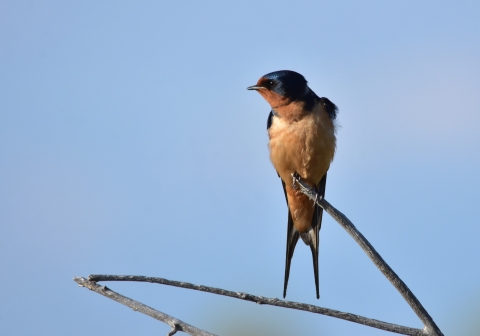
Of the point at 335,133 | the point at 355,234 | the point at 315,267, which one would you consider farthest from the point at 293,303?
the point at 335,133

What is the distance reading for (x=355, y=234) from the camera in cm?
152

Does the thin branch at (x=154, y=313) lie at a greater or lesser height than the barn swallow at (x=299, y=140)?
lesser

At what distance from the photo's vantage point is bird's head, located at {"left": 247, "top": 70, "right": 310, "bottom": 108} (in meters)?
3.33

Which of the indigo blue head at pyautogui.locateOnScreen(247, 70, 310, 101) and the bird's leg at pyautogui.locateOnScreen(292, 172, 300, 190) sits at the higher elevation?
the indigo blue head at pyautogui.locateOnScreen(247, 70, 310, 101)

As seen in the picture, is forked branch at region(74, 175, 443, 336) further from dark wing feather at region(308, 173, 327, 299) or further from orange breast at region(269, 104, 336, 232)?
orange breast at region(269, 104, 336, 232)

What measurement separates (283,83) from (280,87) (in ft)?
0.08

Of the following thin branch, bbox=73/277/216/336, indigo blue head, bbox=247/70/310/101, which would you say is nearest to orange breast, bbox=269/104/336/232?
indigo blue head, bbox=247/70/310/101

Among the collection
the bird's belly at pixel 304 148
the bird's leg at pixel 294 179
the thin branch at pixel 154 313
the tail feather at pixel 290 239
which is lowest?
the thin branch at pixel 154 313

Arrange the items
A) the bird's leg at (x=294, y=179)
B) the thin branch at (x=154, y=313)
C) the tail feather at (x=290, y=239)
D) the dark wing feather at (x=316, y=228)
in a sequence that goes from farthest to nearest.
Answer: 1. the bird's leg at (x=294, y=179)
2. the dark wing feather at (x=316, y=228)
3. the tail feather at (x=290, y=239)
4. the thin branch at (x=154, y=313)

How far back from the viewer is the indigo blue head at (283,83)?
3359 millimetres

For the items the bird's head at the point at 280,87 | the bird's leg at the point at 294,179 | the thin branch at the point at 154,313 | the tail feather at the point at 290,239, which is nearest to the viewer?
the thin branch at the point at 154,313

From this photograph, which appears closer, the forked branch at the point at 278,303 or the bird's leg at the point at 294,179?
the forked branch at the point at 278,303

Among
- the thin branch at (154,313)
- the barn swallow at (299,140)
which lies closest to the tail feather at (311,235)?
the barn swallow at (299,140)

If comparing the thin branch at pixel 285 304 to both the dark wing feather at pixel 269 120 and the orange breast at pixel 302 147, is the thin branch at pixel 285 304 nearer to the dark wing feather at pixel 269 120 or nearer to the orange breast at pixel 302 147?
the orange breast at pixel 302 147
